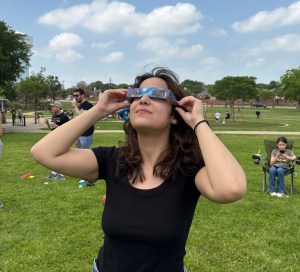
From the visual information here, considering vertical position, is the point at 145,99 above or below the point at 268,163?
above

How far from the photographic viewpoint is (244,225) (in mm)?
5816

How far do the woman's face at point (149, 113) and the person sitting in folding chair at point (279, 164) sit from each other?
21.5ft

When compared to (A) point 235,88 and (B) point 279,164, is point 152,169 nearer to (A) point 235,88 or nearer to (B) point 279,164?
Result: (B) point 279,164

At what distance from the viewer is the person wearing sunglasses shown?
1.77 meters

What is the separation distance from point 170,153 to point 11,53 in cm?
2800

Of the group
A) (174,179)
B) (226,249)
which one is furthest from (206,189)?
(226,249)

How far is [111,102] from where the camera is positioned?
7.47ft

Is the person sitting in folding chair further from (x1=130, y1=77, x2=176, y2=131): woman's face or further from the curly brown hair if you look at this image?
(x1=130, y1=77, x2=176, y2=131): woman's face

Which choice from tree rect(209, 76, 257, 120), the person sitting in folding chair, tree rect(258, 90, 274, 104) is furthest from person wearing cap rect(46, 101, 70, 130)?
tree rect(258, 90, 274, 104)

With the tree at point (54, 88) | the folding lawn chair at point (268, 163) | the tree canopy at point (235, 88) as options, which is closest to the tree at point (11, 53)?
the folding lawn chair at point (268, 163)

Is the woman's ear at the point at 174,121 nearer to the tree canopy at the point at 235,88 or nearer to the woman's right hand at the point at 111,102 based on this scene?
the woman's right hand at the point at 111,102

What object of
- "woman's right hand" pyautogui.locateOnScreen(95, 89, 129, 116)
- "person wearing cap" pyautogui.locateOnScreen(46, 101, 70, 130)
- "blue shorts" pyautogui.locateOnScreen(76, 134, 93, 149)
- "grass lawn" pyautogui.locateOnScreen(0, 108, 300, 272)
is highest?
"woman's right hand" pyautogui.locateOnScreen(95, 89, 129, 116)

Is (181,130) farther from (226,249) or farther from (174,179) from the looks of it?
(226,249)

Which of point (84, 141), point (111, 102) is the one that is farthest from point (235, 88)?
point (111, 102)
